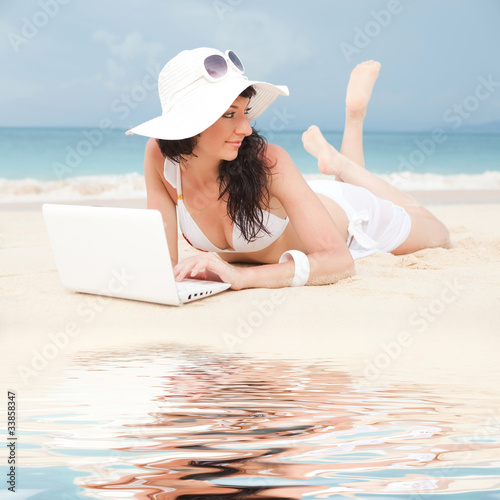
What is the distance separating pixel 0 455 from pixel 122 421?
0.28m

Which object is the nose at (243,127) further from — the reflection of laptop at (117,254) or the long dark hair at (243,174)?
the reflection of laptop at (117,254)

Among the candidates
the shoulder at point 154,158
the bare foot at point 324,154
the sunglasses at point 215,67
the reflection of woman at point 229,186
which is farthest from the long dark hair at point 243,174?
the bare foot at point 324,154

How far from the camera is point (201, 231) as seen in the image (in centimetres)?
304

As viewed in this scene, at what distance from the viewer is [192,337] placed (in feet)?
7.70

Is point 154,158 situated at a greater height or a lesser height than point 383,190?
lesser

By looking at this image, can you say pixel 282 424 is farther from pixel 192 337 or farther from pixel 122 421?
pixel 192 337

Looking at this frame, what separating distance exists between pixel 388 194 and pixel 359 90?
843 millimetres

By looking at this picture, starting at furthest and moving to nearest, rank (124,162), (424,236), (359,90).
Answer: (124,162) → (359,90) → (424,236)

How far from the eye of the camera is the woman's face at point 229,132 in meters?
2.60

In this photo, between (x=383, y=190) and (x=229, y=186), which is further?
(x=383, y=190)

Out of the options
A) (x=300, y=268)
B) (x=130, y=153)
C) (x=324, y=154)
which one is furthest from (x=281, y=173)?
(x=130, y=153)

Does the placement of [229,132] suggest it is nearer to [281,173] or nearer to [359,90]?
[281,173]

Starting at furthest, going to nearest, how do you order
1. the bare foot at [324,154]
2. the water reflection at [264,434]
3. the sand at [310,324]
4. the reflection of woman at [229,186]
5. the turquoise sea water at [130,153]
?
1. the turquoise sea water at [130,153]
2. the bare foot at [324,154]
3. the reflection of woman at [229,186]
4. the sand at [310,324]
5. the water reflection at [264,434]

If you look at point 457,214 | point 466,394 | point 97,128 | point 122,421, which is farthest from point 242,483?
point 97,128
